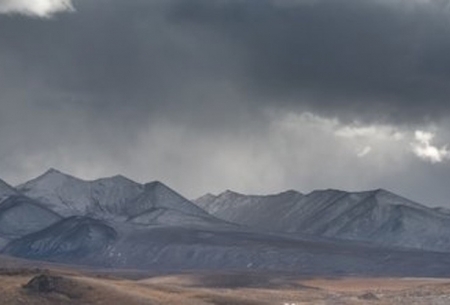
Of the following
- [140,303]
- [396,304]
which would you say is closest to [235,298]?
[140,303]

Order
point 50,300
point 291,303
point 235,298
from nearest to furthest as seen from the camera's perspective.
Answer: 1. point 50,300
2. point 235,298
3. point 291,303

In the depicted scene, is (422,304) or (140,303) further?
(422,304)

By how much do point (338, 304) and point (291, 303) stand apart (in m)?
11.6

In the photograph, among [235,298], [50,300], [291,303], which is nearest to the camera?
[50,300]

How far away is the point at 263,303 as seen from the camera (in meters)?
174

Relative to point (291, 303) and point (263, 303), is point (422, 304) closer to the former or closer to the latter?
point (291, 303)

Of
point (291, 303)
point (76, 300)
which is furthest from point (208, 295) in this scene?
point (76, 300)

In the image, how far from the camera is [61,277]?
552 ft

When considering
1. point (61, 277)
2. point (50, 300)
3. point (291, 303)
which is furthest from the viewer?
point (291, 303)

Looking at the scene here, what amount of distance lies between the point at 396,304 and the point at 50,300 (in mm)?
77141

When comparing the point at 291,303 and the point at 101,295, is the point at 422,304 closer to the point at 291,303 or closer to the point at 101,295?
the point at 291,303

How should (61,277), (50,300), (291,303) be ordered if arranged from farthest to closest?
(291,303) < (61,277) < (50,300)

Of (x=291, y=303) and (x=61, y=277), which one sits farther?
(x=291, y=303)

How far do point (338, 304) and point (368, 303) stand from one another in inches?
251
